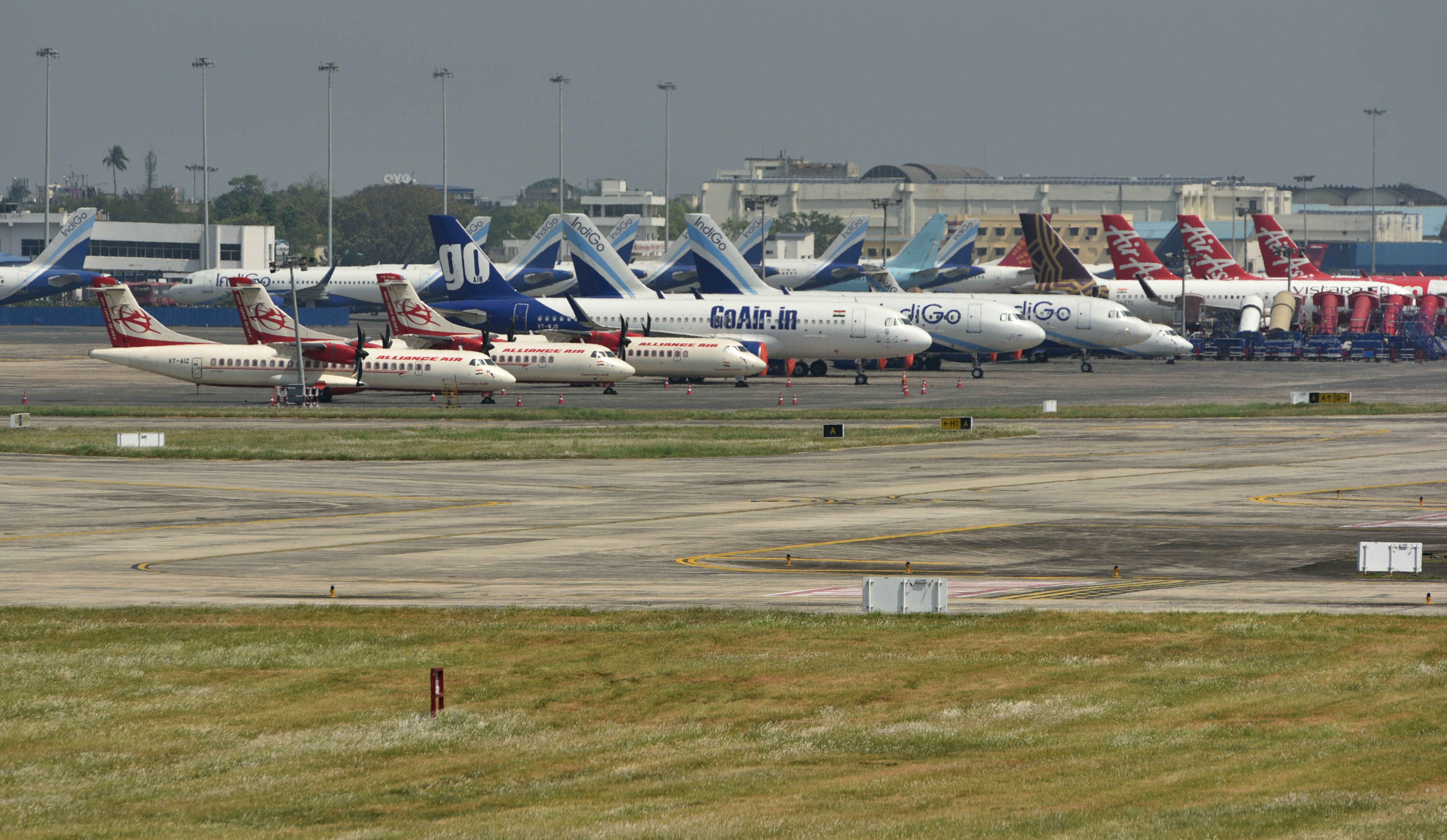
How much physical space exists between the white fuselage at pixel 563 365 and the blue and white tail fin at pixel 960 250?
102 m

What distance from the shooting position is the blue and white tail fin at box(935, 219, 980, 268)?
7136 inches

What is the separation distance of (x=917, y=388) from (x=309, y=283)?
96.6 m

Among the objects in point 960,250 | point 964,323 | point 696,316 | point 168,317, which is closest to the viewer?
point 696,316

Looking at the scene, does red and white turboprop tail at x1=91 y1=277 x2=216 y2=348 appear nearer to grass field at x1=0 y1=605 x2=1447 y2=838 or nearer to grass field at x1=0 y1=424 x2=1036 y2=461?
grass field at x1=0 y1=424 x2=1036 y2=461

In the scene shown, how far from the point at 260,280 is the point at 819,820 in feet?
519

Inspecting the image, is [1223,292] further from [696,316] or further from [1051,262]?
[696,316]

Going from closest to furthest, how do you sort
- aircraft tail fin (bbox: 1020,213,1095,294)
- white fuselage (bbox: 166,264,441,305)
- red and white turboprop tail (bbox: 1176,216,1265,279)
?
1. aircraft tail fin (bbox: 1020,213,1095,294)
2. red and white turboprop tail (bbox: 1176,216,1265,279)
3. white fuselage (bbox: 166,264,441,305)

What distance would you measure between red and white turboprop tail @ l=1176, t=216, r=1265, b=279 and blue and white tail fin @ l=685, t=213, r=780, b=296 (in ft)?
173

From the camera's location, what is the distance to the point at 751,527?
38.6 metres

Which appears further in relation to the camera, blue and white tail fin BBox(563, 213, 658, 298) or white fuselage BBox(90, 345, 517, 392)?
blue and white tail fin BBox(563, 213, 658, 298)

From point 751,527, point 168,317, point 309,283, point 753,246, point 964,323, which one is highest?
point 753,246

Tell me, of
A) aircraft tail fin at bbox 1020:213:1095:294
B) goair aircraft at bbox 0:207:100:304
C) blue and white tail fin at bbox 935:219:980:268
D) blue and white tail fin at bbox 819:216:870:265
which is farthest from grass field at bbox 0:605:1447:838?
blue and white tail fin at bbox 935:219:980:268

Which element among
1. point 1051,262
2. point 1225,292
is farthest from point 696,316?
point 1225,292

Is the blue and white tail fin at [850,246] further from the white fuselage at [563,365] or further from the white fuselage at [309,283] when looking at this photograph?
the white fuselage at [563,365]
